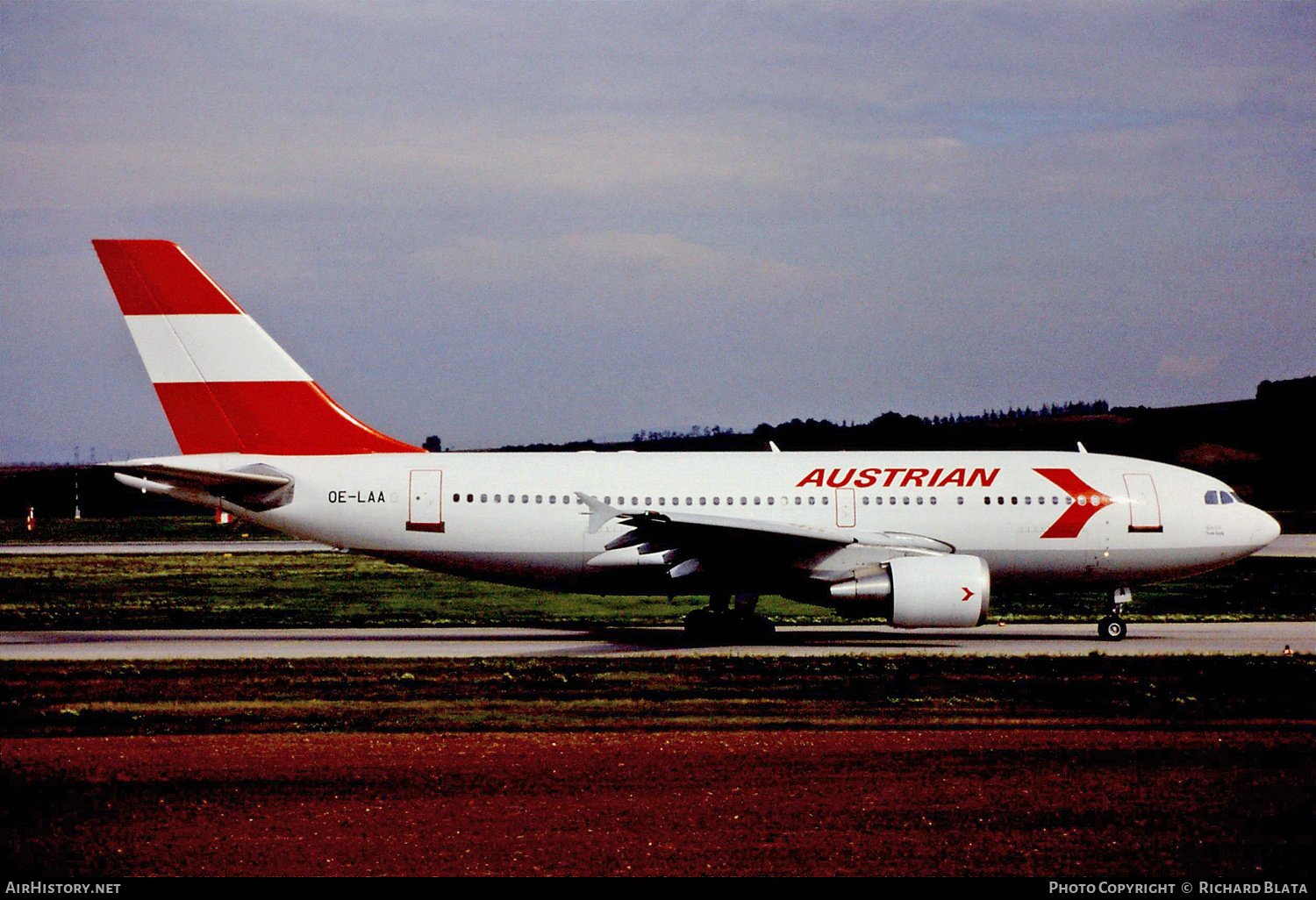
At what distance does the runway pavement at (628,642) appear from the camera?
21016mm

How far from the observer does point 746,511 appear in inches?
932

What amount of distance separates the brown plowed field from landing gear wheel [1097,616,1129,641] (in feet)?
30.8

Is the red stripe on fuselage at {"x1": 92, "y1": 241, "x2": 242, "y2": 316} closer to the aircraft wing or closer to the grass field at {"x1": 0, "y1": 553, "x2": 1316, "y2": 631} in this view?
the grass field at {"x1": 0, "y1": 553, "x2": 1316, "y2": 631}

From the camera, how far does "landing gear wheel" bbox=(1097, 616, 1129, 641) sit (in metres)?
22.9

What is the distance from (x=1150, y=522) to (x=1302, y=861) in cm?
1569

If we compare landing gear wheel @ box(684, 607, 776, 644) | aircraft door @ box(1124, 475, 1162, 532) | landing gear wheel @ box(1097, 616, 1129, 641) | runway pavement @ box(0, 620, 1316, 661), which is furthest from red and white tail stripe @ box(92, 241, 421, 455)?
aircraft door @ box(1124, 475, 1162, 532)

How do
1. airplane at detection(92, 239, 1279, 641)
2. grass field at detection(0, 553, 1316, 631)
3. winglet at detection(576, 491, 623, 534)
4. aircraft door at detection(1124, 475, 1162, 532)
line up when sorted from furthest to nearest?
grass field at detection(0, 553, 1316, 631) < aircraft door at detection(1124, 475, 1162, 532) < airplane at detection(92, 239, 1279, 641) < winglet at detection(576, 491, 623, 534)

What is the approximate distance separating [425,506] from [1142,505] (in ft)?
44.8

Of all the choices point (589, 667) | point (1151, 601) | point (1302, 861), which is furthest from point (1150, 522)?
point (1302, 861)

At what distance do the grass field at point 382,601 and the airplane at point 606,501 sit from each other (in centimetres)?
211

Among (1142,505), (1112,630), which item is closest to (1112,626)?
(1112,630)

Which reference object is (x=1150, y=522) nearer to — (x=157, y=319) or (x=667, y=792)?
(x=667, y=792)

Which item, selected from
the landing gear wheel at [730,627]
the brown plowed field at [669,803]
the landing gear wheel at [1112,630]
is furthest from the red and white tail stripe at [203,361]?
the landing gear wheel at [1112,630]

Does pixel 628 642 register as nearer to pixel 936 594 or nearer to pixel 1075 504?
pixel 936 594
